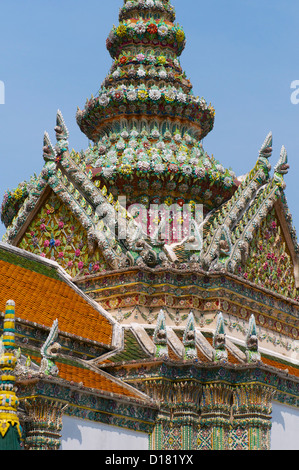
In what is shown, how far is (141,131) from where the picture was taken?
23.8 meters

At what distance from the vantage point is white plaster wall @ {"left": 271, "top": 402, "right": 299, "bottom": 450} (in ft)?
60.4

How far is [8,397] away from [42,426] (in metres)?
2.17

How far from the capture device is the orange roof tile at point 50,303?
18.2 meters

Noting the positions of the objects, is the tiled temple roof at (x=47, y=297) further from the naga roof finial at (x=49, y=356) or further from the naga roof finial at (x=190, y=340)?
the naga roof finial at (x=49, y=356)

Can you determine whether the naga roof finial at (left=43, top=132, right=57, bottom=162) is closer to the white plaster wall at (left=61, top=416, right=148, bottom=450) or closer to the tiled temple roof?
the tiled temple roof

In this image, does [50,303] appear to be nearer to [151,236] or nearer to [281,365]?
[151,236]

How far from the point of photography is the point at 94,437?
15953mm

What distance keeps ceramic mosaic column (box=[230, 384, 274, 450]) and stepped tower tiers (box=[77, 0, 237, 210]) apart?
19.9 ft

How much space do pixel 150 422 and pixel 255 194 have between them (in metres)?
7.03

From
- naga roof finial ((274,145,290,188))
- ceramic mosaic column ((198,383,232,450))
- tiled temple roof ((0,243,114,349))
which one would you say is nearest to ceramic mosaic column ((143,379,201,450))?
ceramic mosaic column ((198,383,232,450))

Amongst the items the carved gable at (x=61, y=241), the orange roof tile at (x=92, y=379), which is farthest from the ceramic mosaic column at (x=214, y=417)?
the carved gable at (x=61, y=241)

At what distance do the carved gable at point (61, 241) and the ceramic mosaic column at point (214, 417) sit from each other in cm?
385
